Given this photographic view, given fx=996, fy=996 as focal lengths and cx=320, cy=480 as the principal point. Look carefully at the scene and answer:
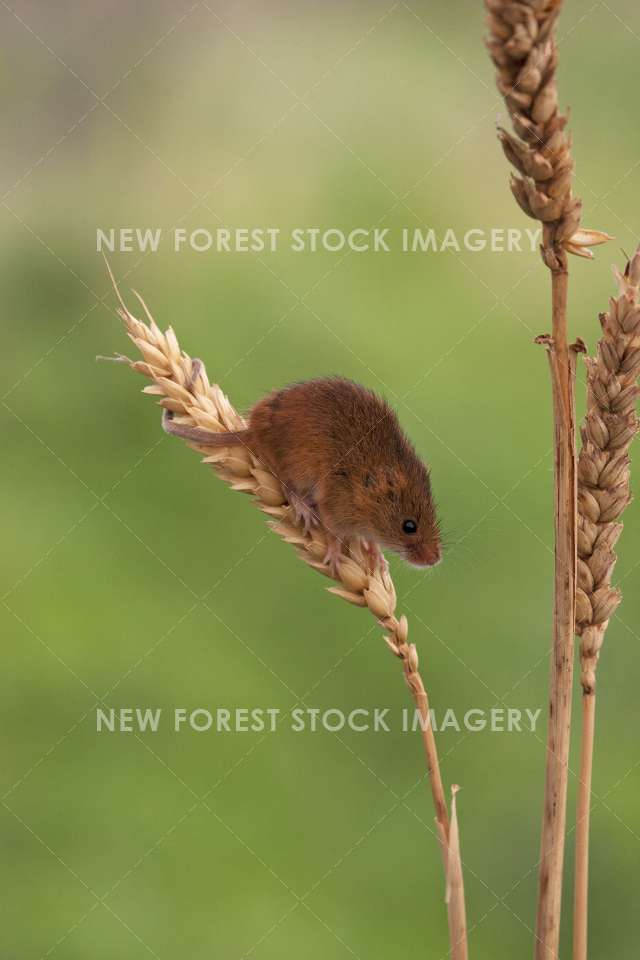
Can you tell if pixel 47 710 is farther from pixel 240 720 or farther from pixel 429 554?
pixel 429 554

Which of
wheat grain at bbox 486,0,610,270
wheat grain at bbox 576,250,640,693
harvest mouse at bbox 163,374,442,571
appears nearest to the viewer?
wheat grain at bbox 486,0,610,270

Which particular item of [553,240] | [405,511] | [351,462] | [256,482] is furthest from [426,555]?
[553,240]

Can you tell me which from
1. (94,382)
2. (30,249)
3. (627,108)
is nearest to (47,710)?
(94,382)

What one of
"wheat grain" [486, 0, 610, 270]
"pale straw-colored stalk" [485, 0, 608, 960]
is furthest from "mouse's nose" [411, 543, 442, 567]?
"wheat grain" [486, 0, 610, 270]

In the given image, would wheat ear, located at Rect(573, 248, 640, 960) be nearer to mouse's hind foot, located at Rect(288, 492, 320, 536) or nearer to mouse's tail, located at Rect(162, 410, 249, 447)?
mouse's hind foot, located at Rect(288, 492, 320, 536)

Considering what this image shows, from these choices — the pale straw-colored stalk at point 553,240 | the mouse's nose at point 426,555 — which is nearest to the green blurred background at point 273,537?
the mouse's nose at point 426,555

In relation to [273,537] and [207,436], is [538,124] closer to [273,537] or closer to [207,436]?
[207,436]
